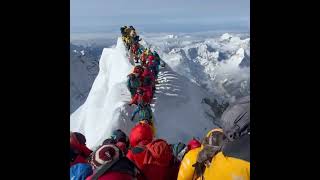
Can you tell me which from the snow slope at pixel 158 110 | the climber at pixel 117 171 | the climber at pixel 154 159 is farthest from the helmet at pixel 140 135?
the snow slope at pixel 158 110

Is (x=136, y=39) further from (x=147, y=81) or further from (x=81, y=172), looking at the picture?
(x=81, y=172)

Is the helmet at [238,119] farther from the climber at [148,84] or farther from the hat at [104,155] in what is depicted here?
the climber at [148,84]

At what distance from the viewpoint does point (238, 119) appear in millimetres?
2004

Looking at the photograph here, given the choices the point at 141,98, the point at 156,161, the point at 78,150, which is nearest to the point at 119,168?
the point at 156,161

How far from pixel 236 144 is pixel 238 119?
123 mm

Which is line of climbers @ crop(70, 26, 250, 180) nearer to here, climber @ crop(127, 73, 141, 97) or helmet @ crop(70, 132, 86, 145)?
helmet @ crop(70, 132, 86, 145)

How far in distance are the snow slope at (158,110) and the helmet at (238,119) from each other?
6849 mm

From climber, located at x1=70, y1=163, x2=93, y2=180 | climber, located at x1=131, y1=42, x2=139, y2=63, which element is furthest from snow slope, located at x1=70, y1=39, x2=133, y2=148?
climber, located at x1=70, y1=163, x2=93, y2=180

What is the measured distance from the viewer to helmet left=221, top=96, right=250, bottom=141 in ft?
6.53
